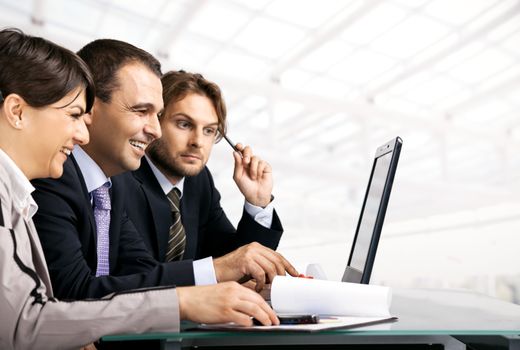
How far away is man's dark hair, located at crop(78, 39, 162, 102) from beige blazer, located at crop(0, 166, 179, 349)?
0.95 metres

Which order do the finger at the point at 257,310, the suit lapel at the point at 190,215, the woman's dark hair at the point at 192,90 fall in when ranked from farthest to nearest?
the woman's dark hair at the point at 192,90, the suit lapel at the point at 190,215, the finger at the point at 257,310

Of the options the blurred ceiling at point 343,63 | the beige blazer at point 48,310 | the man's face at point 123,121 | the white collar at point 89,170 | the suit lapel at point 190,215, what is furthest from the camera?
the blurred ceiling at point 343,63

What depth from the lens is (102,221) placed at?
2.04 meters

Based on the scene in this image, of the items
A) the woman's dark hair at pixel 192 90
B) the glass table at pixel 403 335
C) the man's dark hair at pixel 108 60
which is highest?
the woman's dark hair at pixel 192 90

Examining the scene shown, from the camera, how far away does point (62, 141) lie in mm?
1463

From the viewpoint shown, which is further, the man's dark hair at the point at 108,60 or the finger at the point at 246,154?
the finger at the point at 246,154

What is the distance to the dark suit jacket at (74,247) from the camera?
5.20 feet

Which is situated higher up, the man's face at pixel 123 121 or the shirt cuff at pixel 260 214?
the man's face at pixel 123 121

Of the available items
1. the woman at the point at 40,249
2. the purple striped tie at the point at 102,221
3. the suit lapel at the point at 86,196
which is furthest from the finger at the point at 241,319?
the purple striped tie at the point at 102,221

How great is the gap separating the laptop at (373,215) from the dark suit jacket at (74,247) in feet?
1.65

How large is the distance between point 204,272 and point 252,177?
2.98 ft

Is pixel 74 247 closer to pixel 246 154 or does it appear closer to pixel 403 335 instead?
pixel 403 335

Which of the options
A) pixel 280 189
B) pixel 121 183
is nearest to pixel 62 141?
pixel 121 183

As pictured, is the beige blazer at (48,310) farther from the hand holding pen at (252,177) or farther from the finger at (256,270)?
the hand holding pen at (252,177)
